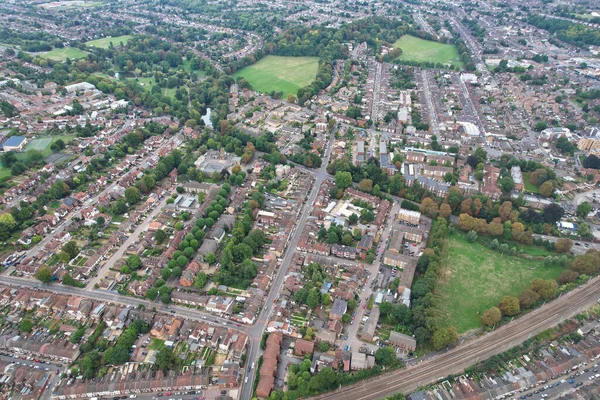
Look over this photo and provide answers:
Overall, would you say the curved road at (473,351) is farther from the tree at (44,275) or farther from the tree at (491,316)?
the tree at (44,275)

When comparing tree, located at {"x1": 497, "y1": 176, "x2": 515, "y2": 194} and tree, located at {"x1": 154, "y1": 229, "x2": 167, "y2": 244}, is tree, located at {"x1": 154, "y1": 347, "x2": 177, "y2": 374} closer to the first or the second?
tree, located at {"x1": 154, "y1": 229, "x2": 167, "y2": 244}

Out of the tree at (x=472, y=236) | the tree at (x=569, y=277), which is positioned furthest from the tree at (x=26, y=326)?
the tree at (x=569, y=277)

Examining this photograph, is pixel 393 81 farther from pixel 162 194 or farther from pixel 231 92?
pixel 162 194

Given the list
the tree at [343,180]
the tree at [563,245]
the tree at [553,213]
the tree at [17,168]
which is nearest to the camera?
the tree at [563,245]

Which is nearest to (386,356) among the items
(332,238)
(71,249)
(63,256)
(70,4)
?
(332,238)

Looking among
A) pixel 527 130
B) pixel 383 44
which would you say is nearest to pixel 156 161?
pixel 527 130

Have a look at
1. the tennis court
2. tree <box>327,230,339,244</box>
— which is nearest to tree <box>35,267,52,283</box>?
tree <box>327,230,339,244</box>

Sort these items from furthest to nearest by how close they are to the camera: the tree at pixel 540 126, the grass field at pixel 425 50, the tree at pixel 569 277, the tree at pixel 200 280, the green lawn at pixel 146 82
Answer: the grass field at pixel 425 50
the green lawn at pixel 146 82
the tree at pixel 540 126
the tree at pixel 569 277
the tree at pixel 200 280
